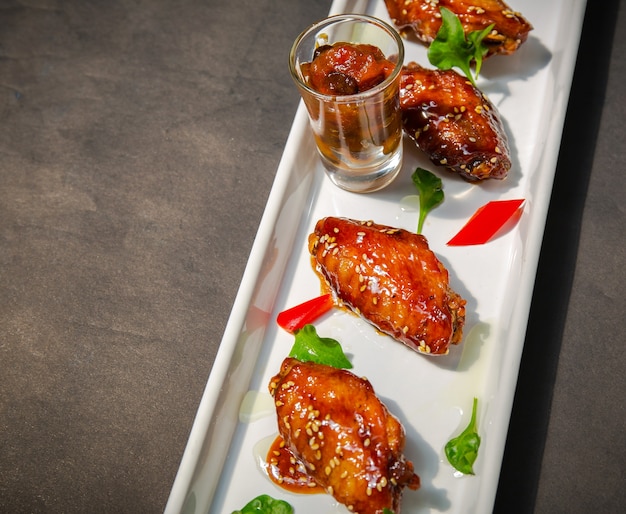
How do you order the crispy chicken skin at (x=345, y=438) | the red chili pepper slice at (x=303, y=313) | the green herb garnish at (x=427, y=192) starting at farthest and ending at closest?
1. the green herb garnish at (x=427, y=192)
2. the red chili pepper slice at (x=303, y=313)
3. the crispy chicken skin at (x=345, y=438)

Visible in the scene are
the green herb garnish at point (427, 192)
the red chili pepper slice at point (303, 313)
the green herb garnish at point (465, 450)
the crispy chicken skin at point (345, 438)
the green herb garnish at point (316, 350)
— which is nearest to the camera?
the crispy chicken skin at point (345, 438)

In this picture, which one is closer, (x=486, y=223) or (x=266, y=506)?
(x=266, y=506)

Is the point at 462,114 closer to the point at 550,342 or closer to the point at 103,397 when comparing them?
the point at 550,342

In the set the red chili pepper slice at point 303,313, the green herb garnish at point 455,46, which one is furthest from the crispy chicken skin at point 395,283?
the green herb garnish at point 455,46

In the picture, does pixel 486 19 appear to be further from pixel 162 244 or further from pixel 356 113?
Answer: pixel 162 244

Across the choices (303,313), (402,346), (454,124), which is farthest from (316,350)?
(454,124)

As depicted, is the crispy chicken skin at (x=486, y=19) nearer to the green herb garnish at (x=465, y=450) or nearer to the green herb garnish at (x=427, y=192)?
the green herb garnish at (x=427, y=192)

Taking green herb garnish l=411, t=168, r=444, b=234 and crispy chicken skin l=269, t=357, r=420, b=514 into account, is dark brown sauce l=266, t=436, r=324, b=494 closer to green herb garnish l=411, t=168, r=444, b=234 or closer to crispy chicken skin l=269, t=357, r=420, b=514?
crispy chicken skin l=269, t=357, r=420, b=514
